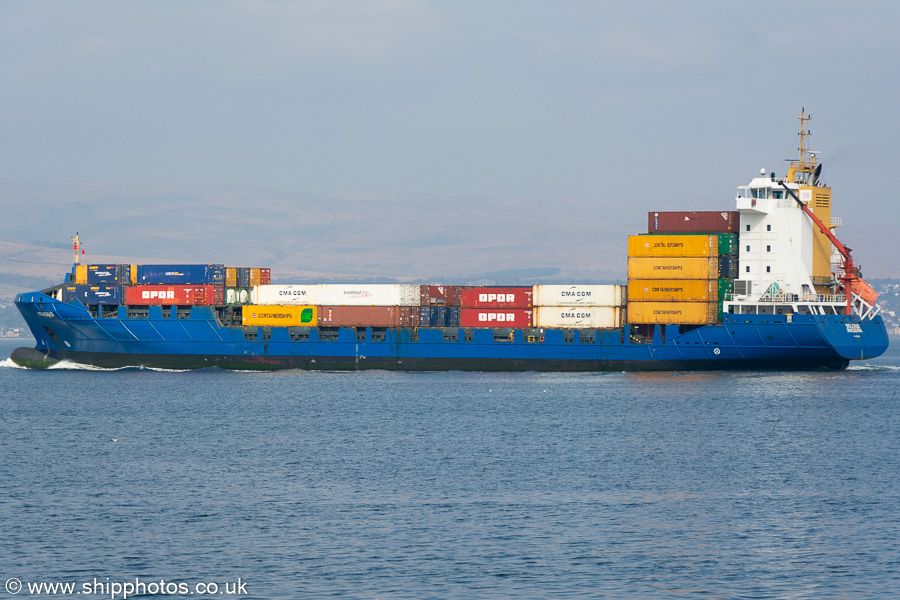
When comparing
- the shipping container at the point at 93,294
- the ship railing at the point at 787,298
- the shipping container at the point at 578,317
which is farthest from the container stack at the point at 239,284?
the ship railing at the point at 787,298

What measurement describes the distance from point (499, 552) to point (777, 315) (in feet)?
144

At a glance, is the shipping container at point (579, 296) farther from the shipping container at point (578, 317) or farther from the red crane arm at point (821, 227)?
the red crane arm at point (821, 227)

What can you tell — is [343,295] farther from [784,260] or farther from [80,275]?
[784,260]

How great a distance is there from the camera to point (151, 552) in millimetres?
27000

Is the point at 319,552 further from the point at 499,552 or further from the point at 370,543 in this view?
the point at 499,552

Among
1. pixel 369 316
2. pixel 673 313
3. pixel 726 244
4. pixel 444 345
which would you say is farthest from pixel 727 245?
pixel 369 316

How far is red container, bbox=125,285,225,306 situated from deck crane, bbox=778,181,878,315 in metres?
38.6

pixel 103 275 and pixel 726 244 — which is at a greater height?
pixel 726 244

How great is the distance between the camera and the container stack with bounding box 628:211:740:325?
67875mm

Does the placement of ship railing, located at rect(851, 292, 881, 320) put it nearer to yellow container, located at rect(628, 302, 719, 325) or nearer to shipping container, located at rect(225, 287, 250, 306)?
yellow container, located at rect(628, 302, 719, 325)

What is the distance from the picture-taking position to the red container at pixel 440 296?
7538cm

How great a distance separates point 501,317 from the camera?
73188mm

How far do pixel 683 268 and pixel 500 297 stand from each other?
12470mm

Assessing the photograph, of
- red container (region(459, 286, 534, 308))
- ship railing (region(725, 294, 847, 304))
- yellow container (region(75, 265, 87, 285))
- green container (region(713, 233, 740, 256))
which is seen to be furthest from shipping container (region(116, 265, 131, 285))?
ship railing (region(725, 294, 847, 304))
